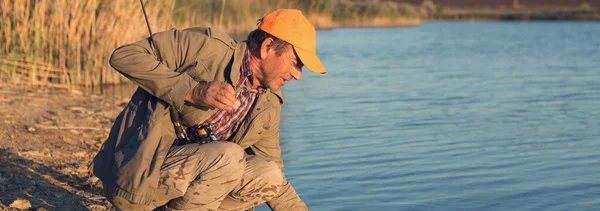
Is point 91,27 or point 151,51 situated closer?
point 151,51

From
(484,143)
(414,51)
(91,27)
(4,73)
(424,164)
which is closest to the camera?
(424,164)

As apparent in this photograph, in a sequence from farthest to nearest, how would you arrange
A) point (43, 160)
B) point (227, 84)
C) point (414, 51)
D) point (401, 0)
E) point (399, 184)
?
point (401, 0) → point (414, 51) → point (399, 184) → point (43, 160) → point (227, 84)

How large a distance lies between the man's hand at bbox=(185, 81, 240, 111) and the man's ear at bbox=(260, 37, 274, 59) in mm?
268

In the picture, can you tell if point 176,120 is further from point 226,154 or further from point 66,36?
point 66,36

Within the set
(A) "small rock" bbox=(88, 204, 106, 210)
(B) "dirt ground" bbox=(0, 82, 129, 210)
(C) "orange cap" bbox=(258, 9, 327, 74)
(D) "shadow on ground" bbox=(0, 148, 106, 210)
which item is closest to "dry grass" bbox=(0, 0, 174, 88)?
(B) "dirt ground" bbox=(0, 82, 129, 210)

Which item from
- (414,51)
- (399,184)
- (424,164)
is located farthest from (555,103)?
(414,51)

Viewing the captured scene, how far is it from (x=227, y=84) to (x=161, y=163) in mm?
431

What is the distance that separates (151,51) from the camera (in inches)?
139

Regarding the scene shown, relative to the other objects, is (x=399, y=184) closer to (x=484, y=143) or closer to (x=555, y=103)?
(x=484, y=143)

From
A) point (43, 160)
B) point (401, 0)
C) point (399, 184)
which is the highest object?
point (43, 160)

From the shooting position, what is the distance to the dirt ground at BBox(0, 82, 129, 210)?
4.57 meters

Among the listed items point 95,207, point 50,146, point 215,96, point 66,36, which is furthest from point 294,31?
point 66,36

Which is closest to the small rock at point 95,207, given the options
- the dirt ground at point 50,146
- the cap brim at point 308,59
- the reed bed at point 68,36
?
the dirt ground at point 50,146

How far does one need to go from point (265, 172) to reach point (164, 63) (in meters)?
0.63
